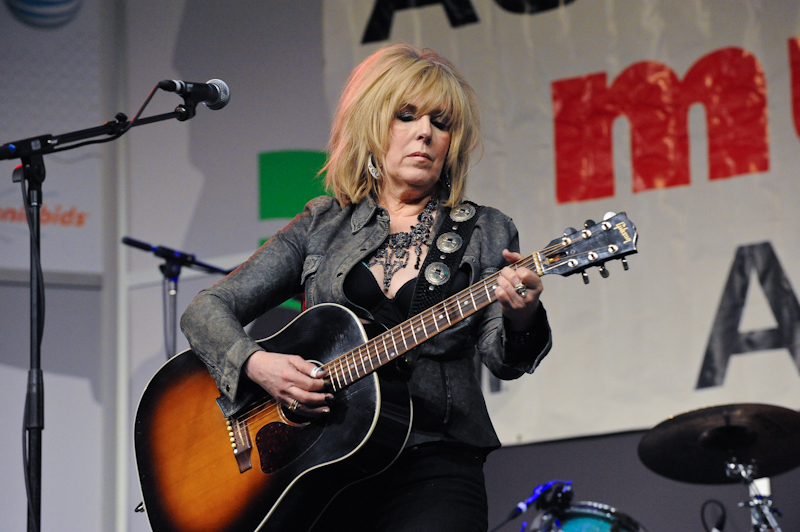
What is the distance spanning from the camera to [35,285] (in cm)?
241

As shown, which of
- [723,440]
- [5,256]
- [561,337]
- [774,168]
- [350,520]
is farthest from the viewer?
[5,256]

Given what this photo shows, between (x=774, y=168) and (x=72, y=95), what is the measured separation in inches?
169

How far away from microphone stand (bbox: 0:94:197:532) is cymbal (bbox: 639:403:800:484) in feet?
7.55

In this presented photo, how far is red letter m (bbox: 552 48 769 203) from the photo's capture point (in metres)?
4.07

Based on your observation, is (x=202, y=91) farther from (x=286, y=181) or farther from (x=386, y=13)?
(x=286, y=181)

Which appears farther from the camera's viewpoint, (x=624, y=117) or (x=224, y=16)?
(x=224, y=16)

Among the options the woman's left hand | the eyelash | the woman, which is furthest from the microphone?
the woman's left hand

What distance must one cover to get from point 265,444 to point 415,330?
1.68 feet

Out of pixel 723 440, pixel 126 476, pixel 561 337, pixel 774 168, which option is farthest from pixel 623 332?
pixel 126 476

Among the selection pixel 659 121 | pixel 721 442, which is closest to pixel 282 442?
pixel 721 442

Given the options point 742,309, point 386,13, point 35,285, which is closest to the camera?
point 35,285

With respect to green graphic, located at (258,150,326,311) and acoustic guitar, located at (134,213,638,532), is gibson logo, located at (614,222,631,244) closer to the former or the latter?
acoustic guitar, located at (134,213,638,532)

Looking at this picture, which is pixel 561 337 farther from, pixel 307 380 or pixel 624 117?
pixel 307 380

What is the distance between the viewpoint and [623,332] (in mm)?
4145
